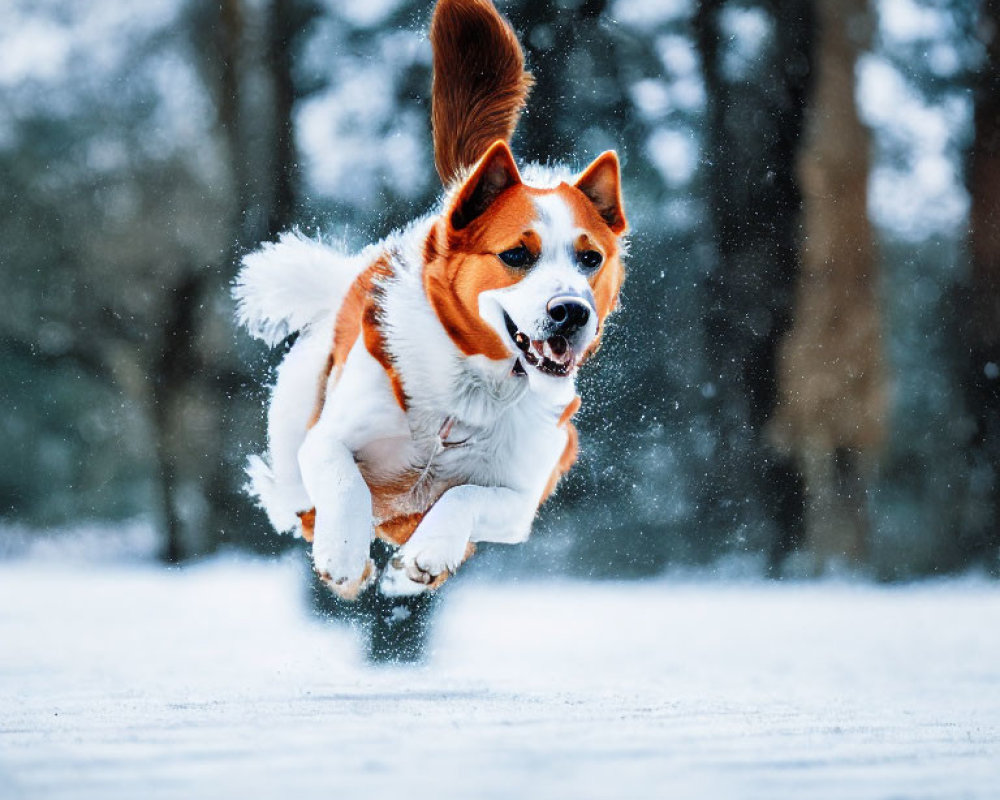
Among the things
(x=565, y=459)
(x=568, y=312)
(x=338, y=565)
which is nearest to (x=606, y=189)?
(x=568, y=312)

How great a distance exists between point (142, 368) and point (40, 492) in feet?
3.98

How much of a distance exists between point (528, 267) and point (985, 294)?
25.3 feet

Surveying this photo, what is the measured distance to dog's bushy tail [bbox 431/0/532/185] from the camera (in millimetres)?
3582

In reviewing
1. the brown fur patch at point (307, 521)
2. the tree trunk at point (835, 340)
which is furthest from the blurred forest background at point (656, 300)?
the brown fur patch at point (307, 521)

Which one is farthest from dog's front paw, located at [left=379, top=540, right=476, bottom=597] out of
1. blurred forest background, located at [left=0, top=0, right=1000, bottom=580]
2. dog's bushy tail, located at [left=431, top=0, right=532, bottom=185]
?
blurred forest background, located at [left=0, top=0, right=1000, bottom=580]

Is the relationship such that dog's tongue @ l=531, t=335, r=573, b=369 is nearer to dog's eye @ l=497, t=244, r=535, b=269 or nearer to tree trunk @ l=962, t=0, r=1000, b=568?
dog's eye @ l=497, t=244, r=535, b=269

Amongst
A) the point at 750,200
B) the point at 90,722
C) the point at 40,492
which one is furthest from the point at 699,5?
the point at 90,722

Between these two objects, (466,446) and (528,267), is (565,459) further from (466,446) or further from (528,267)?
(528,267)

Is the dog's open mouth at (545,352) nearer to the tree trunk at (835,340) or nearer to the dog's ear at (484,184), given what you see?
the dog's ear at (484,184)

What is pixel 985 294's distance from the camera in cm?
977

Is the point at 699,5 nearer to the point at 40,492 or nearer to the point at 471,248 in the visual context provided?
the point at 40,492

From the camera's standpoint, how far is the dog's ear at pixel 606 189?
328cm

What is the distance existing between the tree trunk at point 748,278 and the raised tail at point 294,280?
5.35 metres

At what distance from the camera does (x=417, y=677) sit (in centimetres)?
464
